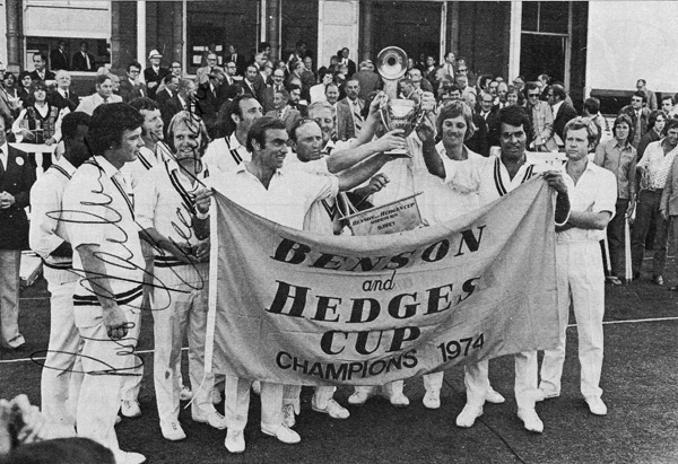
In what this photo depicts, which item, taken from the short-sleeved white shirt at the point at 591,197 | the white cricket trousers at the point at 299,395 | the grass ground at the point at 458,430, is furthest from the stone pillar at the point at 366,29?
the white cricket trousers at the point at 299,395

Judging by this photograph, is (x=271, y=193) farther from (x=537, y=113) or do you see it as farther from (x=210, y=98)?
(x=537, y=113)

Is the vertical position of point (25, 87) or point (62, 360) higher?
point (25, 87)

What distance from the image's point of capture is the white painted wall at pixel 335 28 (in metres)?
21.5

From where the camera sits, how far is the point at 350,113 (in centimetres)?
1267

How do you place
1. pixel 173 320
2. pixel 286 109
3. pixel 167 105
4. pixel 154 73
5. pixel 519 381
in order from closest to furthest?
pixel 173 320
pixel 519 381
pixel 286 109
pixel 167 105
pixel 154 73

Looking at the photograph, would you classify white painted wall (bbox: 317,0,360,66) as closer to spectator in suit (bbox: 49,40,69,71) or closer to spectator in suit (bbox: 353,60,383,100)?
spectator in suit (bbox: 49,40,69,71)

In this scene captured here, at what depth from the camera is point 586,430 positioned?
569 centimetres

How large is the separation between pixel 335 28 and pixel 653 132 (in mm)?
10231

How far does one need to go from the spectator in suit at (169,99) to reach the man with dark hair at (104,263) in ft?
19.4

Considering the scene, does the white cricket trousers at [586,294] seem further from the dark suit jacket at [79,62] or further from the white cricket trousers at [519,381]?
the dark suit jacket at [79,62]

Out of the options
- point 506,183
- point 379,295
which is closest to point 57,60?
point 506,183

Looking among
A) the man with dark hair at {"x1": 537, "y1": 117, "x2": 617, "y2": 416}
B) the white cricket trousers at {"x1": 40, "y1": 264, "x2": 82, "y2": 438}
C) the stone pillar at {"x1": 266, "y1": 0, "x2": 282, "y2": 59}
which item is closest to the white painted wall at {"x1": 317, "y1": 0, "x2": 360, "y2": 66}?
the stone pillar at {"x1": 266, "y1": 0, "x2": 282, "y2": 59}

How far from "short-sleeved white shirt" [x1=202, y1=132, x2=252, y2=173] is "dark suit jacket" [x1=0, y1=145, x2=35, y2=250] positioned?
1.82 meters

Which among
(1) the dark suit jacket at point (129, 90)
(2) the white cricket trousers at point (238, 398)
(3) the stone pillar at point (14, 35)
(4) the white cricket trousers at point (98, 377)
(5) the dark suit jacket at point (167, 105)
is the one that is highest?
(3) the stone pillar at point (14, 35)
